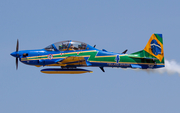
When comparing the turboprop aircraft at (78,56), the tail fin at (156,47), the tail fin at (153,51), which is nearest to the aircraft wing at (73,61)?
the turboprop aircraft at (78,56)

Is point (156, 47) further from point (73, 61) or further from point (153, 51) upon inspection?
point (73, 61)

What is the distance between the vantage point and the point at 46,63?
23109mm

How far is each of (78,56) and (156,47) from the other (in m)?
6.61

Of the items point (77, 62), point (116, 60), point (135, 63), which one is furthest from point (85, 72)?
point (135, 63)

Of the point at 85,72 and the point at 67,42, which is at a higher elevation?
the point at 67,42

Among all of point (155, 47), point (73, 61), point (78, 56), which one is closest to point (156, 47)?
Result: point (155, 47)

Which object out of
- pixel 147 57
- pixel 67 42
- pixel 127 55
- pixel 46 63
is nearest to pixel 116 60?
pixel 127 55

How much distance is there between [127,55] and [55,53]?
19.4ft

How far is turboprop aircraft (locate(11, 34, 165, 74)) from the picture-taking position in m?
23.1

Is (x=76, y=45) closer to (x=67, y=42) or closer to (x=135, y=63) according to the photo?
(x=67, y=42)

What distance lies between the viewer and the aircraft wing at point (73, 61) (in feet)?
73.0

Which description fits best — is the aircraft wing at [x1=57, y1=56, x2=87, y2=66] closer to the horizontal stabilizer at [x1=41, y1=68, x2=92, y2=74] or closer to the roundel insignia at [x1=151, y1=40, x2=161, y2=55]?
the horizontal stabilizer at [x1=41, y1=68, x2=92, y2=74]

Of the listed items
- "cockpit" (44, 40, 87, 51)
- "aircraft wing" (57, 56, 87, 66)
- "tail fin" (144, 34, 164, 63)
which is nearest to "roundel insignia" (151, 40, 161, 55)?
"tail fin" (144, 34, 164, 63)

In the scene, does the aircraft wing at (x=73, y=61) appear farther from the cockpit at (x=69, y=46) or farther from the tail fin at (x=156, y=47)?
the tail fin at (x=156, y=47)
